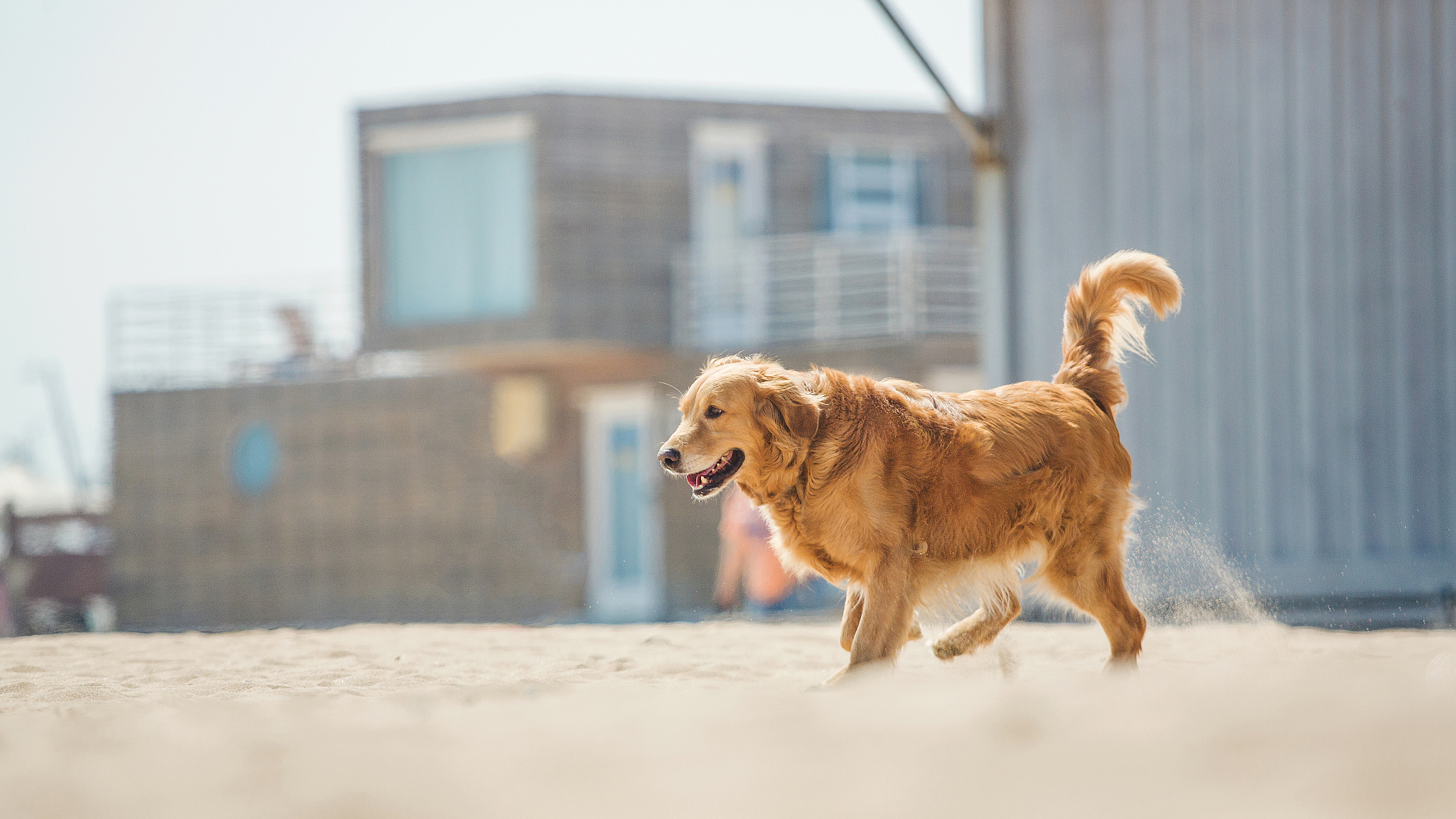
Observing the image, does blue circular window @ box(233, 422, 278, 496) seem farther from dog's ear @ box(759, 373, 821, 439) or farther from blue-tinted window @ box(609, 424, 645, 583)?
dog's ear @ box(759, 373, 821, 439)

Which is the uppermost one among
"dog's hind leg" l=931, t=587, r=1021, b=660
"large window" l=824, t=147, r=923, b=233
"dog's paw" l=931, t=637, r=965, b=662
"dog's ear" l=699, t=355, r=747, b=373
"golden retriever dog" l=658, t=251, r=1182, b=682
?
"large window" l=824, t=147, r=923, b=233

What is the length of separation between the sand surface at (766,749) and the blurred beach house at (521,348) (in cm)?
1322

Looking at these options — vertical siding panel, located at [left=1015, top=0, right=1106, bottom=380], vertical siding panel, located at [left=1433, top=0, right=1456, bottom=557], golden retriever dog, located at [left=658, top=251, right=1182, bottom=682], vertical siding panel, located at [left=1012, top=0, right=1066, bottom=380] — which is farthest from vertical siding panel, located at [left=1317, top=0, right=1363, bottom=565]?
golden retriever dog, located at [left=658, top=251, right=1182, bottom=682]

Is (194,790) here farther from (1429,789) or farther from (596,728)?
(1429,789)

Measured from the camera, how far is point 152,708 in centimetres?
374

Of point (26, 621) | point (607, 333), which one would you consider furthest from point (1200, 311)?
point (26, 621)

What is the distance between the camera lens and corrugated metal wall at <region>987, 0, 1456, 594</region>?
24.7 ft

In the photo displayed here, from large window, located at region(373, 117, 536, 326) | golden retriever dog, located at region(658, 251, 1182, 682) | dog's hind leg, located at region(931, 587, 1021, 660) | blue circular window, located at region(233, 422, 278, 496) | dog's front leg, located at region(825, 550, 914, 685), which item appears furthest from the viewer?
blue circular window, located at region(233, 422, 278, 496)

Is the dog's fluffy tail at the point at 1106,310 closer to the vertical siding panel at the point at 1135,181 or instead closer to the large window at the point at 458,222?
the vertical siding panel at the point at 1135,181

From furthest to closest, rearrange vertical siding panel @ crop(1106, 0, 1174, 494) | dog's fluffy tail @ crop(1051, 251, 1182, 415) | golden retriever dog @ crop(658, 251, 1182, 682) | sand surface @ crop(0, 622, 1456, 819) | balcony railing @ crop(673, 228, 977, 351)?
balcony railing @ crop(673, 228, 977, 351) < vertical siding panel @ crop(1106, 0, 1174, 494) < dog's fluffy tail @ crop(1051, 251, 1182, 415) < golden retriever dog @ crop(658, 251, 1182, 682) < sand surface @ crop(0, 622, 1456, 819)

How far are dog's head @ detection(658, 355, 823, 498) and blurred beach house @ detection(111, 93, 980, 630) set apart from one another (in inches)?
481

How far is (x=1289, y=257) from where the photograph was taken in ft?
25.5

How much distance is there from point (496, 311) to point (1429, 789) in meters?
16.8

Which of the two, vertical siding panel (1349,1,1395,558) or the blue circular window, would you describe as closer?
vertical siding panel (1349,1,1395,558)
